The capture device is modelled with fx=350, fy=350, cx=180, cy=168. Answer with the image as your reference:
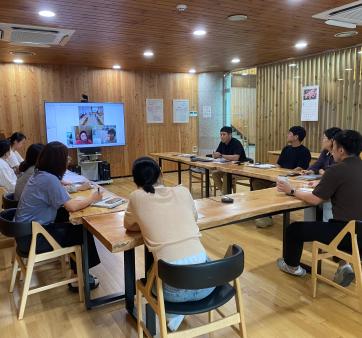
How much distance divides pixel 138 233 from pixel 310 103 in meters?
5.29

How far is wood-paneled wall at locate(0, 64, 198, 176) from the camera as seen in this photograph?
6.67 metres

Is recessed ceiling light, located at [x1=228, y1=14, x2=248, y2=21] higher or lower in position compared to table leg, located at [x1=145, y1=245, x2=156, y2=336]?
higher

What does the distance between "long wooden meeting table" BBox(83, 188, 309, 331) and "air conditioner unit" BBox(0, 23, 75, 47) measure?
2.83m

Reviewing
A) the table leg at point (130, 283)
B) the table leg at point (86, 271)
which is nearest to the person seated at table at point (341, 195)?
the table leg at point (130, 283)

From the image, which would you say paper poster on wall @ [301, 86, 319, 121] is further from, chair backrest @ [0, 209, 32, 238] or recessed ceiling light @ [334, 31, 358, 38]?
chair backrest @ [0, 209, 32, 238]

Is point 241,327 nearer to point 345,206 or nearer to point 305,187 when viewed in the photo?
point 345,206

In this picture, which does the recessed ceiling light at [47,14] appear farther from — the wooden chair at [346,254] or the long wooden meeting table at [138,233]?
the wooden chair at [346,254]

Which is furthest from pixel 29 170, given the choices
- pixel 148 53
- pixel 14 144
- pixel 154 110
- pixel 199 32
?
pixel 154 110

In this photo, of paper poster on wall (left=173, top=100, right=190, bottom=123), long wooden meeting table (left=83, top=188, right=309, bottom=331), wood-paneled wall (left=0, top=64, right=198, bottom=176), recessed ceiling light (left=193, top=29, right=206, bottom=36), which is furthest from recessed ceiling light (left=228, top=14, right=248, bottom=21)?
paper poster on wall (left=173, top=100, right=190, bottom=123)

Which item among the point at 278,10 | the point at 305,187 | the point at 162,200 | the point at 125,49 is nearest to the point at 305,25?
the point at 278,10

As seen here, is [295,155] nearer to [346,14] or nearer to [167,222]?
[346,14]

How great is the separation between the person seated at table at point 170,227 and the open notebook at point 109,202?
2.60ft

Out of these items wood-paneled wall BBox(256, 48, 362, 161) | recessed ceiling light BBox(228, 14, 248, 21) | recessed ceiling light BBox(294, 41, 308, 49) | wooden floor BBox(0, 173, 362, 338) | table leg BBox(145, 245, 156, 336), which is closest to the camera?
table leg BBox(145, 245, 156, 336)

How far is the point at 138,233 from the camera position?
1.98 m
